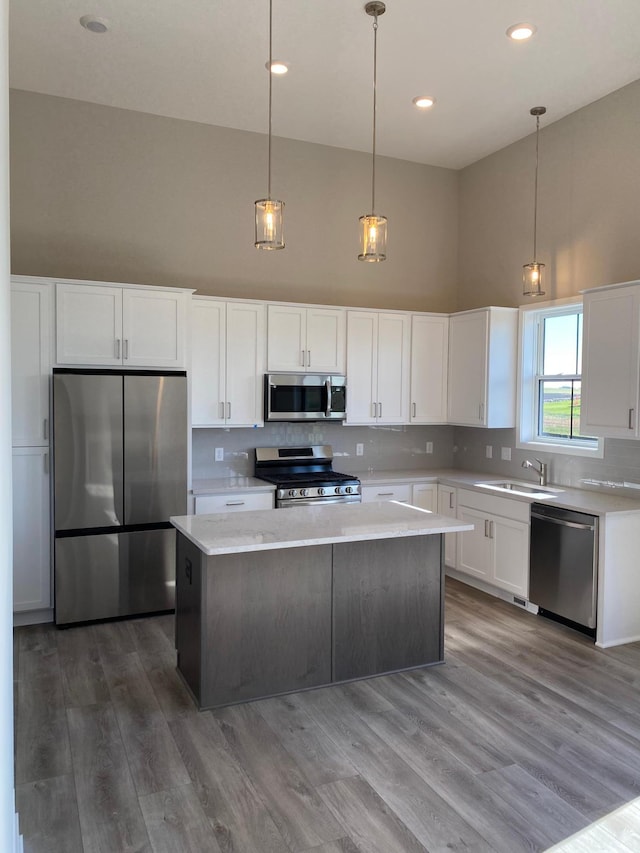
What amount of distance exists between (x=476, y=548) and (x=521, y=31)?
3682 millimetres

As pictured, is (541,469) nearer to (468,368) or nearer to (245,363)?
(468,368)

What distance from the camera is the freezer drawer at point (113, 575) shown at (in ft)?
14.4

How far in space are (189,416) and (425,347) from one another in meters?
→ 2.35

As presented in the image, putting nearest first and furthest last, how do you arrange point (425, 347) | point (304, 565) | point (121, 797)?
point (121, 797) < point (304, 565) < point (425, 347)

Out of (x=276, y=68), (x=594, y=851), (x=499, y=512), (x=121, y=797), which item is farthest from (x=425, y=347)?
(x=594, y=851)

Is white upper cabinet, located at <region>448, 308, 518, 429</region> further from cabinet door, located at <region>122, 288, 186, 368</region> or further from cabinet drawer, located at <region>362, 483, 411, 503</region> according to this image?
cabinet door, located at <region>122, 288, 186, 368</region>

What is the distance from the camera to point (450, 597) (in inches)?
201

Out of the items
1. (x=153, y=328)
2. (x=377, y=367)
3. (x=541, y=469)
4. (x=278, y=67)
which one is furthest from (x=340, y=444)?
(x=278, y=67)

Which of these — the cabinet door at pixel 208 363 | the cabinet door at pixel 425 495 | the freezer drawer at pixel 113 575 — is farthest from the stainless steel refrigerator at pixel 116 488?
the cabinet door at pixel 425 495

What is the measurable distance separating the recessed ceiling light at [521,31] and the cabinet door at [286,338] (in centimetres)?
242

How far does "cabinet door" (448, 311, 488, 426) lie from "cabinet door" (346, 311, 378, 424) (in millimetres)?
772

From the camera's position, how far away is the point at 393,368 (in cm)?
576

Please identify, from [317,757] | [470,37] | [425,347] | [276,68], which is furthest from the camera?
[425,347]

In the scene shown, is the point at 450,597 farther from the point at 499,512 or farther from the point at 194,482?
the point at 194,482
